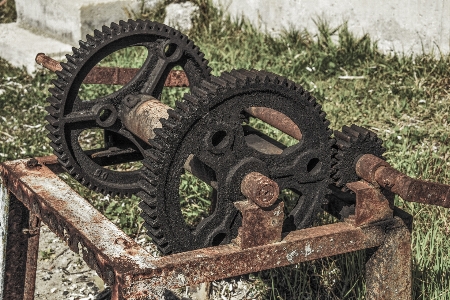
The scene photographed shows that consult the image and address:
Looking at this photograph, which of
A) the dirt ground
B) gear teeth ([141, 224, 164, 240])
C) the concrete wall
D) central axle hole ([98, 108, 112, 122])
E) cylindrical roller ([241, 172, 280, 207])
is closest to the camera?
cylindrical roller ([241, 172, 280, 207])

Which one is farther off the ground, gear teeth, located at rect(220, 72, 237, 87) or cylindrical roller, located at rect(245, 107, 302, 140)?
gear teeth, located at rect(220, 72, 237, 87)

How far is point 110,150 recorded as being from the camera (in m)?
3.51

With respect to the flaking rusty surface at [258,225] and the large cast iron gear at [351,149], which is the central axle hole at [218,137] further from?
the large cast iron gear at [351,149]

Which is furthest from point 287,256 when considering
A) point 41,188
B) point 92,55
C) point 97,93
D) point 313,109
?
point 97,93

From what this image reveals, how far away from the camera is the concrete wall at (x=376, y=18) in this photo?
249 inches

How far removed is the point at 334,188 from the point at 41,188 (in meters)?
1.04

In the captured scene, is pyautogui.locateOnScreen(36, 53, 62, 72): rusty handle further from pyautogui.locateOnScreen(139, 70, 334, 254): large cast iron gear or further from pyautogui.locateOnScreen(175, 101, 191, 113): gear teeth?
pyautogui.locateOnScreen(175, 101, 191, 113): gear teeth

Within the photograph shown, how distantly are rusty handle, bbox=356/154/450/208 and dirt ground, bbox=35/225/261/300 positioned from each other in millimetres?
1780

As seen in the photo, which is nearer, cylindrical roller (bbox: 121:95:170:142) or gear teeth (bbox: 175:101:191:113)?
gear teeth (bbox: 175:101:191:113)

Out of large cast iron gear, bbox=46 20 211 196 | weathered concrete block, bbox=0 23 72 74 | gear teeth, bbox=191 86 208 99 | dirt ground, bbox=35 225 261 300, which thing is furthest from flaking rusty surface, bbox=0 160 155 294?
weathered concrete block, bbox=0 23 72 74

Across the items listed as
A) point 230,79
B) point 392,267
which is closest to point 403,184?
point 392,267

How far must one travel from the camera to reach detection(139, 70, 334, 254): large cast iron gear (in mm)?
2537

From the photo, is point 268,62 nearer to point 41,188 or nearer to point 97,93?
point 97,93

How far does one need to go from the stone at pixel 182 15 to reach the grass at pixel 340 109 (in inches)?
3.6
